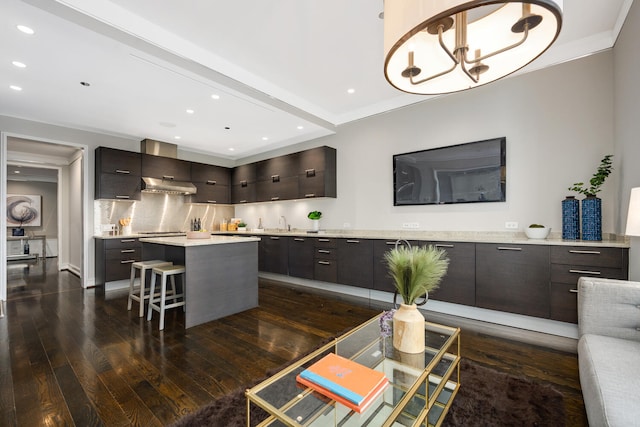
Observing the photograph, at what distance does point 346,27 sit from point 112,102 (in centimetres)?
321

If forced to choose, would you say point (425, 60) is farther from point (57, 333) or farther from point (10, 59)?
point (57, 333)

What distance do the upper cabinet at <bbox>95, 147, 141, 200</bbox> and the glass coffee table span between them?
497 centimetres

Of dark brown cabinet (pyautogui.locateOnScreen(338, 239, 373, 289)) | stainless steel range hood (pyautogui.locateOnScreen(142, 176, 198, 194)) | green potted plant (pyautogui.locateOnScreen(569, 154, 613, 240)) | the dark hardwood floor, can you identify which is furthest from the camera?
stainless steel range hood (pyautogui.locateOnScreen(142, 176, 198, 194))

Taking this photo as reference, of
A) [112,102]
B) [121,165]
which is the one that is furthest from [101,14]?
[121,165]

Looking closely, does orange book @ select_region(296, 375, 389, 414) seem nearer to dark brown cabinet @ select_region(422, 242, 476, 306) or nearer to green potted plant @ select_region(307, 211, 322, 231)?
dark brown cabinet @ select_region(422, 242, 476, 306)

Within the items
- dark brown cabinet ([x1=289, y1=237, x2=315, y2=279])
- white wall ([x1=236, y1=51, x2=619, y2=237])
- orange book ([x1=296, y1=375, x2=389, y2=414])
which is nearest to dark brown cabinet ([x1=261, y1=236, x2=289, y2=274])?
dark brown cabinet ([x1=289, y1=237, x2=315, y2=279])

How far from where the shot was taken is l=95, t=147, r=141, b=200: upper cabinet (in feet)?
15.3

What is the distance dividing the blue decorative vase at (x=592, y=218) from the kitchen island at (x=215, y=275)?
11.5ft

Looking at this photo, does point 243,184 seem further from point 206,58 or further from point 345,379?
point 345,379

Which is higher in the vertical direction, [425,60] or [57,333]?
[425,60]

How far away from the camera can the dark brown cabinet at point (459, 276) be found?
9.83 feet

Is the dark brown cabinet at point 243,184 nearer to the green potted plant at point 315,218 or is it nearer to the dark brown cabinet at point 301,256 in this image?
the green potted plant at point 315,218

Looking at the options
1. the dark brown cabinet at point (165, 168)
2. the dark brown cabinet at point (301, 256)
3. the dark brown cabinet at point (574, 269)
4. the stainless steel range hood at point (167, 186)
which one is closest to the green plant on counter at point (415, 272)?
the dark brown cabinet at point (574, 269)

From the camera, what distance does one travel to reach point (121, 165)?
4871mm
